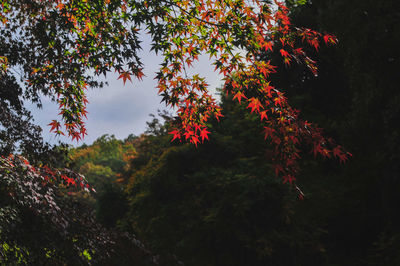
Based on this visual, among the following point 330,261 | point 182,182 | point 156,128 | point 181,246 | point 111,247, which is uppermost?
point 156,128

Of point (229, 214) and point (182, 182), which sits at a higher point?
point (182, 182)

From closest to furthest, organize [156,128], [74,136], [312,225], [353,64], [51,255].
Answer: [51,255] < [74,136] < [353,64] < [312,225] < [156,128]

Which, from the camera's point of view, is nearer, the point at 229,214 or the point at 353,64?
the point at 353,64

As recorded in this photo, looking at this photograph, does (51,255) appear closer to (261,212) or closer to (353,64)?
(261,212)

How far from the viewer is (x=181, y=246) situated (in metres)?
10.5

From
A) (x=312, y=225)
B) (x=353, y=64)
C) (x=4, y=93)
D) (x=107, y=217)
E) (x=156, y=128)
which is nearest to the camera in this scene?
(x=4, y=93)

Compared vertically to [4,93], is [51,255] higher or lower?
lower

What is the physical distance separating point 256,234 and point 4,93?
8.06 m

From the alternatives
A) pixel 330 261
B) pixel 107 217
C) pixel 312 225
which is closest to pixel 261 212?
pixel 312 225

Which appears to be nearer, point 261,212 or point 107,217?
point 261,212

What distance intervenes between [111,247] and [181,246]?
621 centimetres

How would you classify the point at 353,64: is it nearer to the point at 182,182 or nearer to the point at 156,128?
the point at 182,182

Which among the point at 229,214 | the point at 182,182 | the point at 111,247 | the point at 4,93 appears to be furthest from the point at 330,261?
the point at 4,93

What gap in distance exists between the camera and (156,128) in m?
18.1
